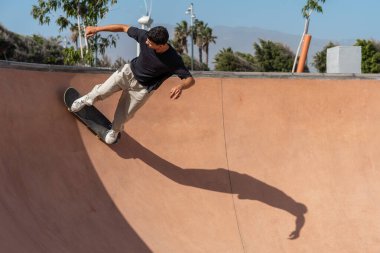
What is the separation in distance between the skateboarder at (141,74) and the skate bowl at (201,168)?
551 mm

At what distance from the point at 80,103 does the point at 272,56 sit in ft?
130

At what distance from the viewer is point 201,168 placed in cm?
662

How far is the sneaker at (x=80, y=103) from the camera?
5.89 metres

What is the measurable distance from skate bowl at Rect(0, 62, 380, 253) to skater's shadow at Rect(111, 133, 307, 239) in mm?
17

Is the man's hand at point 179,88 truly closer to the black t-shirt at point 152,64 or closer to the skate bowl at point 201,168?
the black t-shirt at point 152,64

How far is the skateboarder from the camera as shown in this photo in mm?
5125

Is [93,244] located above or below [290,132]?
below

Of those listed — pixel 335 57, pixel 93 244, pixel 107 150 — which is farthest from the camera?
pixel 335 57

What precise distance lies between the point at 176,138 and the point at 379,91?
3144mm

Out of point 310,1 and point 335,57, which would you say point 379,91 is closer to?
point 335,57

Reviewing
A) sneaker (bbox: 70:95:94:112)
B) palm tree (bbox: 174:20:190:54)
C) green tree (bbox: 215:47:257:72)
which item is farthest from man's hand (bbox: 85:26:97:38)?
palm tree (bbox: 174:20:190:54)

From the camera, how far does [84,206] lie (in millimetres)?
5430

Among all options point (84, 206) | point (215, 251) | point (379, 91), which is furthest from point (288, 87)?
point (84, 206)

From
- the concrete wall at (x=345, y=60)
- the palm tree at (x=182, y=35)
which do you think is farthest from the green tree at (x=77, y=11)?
the palm tree at (x=182, y=35)
